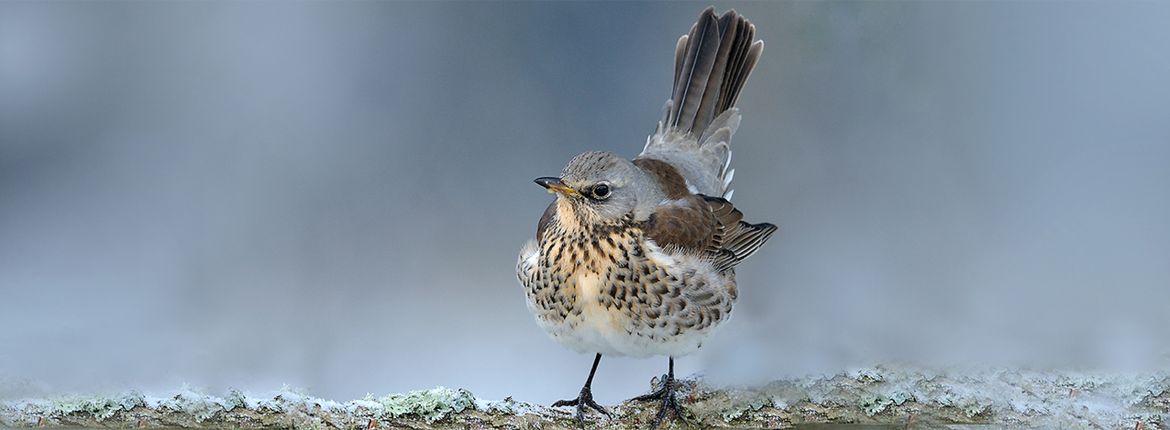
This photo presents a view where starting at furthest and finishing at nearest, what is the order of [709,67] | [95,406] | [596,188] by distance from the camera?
[709,67]
[596,188]
[95,406]

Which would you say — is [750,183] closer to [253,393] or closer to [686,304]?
[686,304]

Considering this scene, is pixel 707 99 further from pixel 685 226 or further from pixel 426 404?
pixel 426 404

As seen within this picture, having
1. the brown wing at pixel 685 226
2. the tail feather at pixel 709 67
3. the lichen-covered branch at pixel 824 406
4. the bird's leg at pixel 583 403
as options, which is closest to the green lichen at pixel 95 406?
the lichen-covered branch at pixel 824 406

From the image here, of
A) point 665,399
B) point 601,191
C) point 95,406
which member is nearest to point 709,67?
point 601,191

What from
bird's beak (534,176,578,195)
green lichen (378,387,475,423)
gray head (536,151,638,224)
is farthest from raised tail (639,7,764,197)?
green lichen (378,387,475,423)

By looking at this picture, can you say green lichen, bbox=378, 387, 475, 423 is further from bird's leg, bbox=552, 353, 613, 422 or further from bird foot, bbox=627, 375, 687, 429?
bird foot, bbox=627, 375, 687, 429
